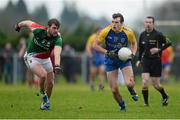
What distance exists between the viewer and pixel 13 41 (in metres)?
51.2

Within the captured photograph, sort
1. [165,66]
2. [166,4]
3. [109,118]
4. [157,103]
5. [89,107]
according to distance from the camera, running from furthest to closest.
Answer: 1. [166,4]
2. [165,66]
3. [157,103]
4. [89,107]
5. [109,118]

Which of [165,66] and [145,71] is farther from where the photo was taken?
[165,66]

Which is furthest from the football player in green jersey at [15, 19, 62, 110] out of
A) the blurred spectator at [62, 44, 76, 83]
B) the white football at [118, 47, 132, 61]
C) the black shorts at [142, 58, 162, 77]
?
the blurred spectator at [62, 44, 76, 83]

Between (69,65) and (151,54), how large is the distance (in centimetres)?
2353

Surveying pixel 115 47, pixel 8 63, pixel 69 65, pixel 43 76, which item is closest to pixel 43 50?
pixel 43 76

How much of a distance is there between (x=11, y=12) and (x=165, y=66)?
49.9 ft

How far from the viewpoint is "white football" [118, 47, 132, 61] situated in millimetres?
19031

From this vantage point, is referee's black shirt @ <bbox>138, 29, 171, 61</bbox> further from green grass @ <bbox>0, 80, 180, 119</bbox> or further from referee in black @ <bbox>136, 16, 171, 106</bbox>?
green grass @ <bbox>0, 80, 180, 119</bbox>

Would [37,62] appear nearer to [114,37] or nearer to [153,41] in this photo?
[114,37]

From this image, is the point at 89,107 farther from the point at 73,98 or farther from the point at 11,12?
the point at 11,12

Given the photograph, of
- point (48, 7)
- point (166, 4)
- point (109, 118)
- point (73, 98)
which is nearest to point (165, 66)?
point (48, 7)

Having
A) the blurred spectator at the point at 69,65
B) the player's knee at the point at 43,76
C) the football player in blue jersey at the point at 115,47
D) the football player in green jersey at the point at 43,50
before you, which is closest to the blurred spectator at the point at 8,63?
the blurred spectator at the point at 69,65

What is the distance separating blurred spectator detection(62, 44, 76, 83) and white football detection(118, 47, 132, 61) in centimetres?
2553

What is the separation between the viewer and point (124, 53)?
19094 millimetres
